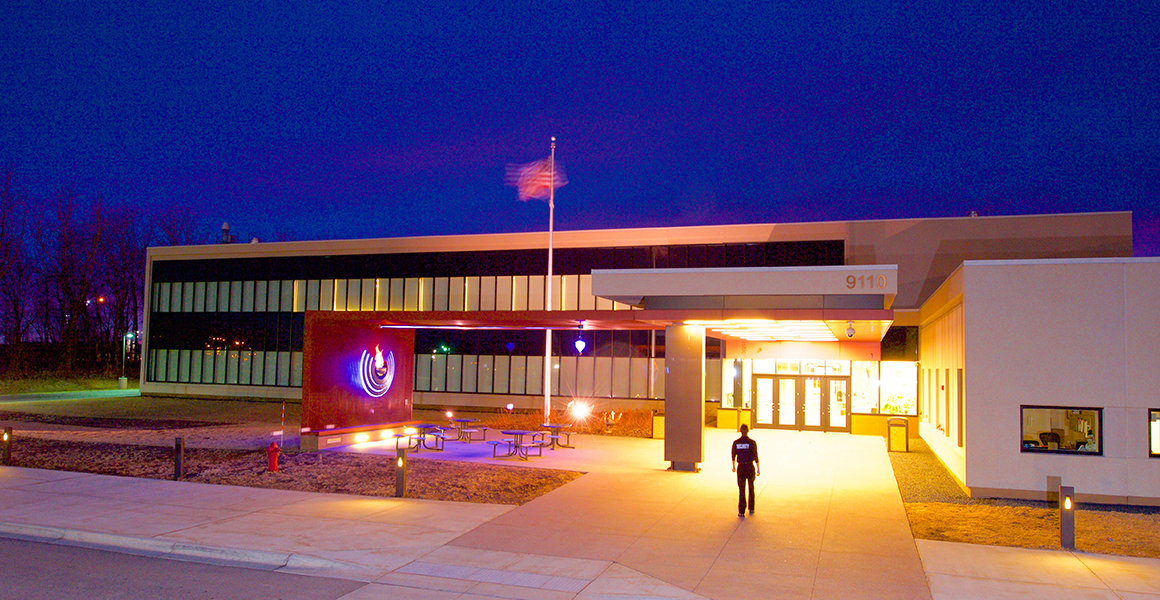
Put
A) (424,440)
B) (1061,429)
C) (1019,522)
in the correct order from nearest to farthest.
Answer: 1. (1019,522)
2. (1061,429)
3. (424,440)

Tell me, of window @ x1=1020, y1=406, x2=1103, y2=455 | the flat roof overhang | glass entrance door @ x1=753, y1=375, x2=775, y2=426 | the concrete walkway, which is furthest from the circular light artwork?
window @ x1=1020, y1=406, x2=1103, y2=455

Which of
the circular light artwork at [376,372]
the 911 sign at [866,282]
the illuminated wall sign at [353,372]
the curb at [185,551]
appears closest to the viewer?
the curb at [185,551]

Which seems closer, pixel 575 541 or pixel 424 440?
pixel 575 541

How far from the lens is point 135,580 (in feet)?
27.5

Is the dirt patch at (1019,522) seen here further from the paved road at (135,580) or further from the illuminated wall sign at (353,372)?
the illuminated wall sign at (353,372)

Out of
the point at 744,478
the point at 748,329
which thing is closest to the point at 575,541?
the point at 744,478

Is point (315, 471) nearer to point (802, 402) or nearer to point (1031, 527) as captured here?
point (1031, 527)

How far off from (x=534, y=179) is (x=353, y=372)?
381 inches

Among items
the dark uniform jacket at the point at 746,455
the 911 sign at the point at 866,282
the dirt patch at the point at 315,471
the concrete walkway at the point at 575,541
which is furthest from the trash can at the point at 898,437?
the dark uniform jacket at the point at 746,455

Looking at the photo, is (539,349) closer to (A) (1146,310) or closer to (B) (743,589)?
(A) (1146,310)

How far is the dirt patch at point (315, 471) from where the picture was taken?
48.2 feet

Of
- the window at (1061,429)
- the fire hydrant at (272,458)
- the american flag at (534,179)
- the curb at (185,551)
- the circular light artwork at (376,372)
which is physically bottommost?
the curb at (185,551)

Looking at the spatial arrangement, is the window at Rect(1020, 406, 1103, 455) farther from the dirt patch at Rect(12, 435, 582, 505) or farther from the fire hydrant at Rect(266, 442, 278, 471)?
the fire hydrant at Rect(266, 442, 278, 471)

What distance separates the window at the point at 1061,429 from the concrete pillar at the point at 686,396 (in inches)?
257
